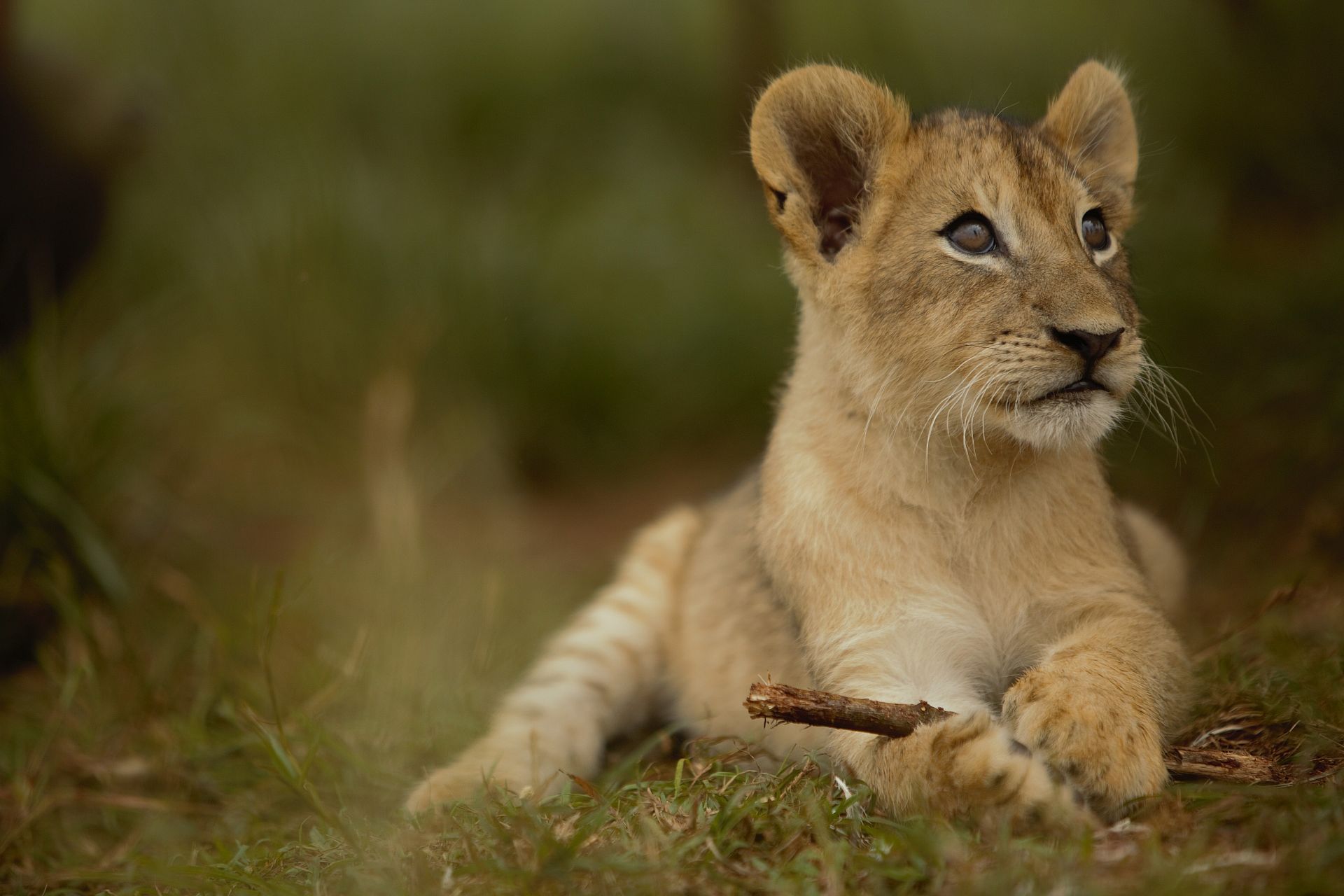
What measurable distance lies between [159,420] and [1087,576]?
16.7ft

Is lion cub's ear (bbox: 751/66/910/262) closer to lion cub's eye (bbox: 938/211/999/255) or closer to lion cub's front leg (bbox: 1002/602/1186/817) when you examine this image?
lion cub's eye (bbox: 938/211/999/255)

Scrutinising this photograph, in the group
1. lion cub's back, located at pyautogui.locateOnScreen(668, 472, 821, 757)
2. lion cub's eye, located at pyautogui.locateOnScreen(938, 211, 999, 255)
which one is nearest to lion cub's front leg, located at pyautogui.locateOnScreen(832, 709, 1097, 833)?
lion cub's back, located at pyautogui.locateOnScreen(668, 472, 821, 757)

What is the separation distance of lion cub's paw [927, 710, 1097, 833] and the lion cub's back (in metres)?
0.76

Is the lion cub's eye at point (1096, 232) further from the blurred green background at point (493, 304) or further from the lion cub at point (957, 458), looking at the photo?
the blurred green background at point (493, 304)

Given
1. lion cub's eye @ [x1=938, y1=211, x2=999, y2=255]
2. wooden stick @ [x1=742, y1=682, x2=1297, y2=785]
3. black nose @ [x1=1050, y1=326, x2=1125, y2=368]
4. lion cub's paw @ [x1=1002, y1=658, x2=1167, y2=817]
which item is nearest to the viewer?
lion cub's paw @ [x1=1002, y1=658, x2=1167, y2=817]

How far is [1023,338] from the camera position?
115 inches

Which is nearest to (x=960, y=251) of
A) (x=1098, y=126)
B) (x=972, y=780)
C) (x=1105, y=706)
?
(x=1098, y=126)

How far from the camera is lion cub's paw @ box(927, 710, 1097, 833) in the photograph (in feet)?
7.94

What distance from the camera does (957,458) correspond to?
320 centimetres

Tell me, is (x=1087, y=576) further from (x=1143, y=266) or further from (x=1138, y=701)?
(x=1143, y=266)

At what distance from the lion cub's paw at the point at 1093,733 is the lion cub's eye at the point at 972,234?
120 cm

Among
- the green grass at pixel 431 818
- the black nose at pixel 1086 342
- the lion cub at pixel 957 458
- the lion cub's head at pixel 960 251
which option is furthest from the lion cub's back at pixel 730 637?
the black nose at pixel 1086 342

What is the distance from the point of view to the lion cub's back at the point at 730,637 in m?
3.59

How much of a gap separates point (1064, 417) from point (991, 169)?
79 centimetres
